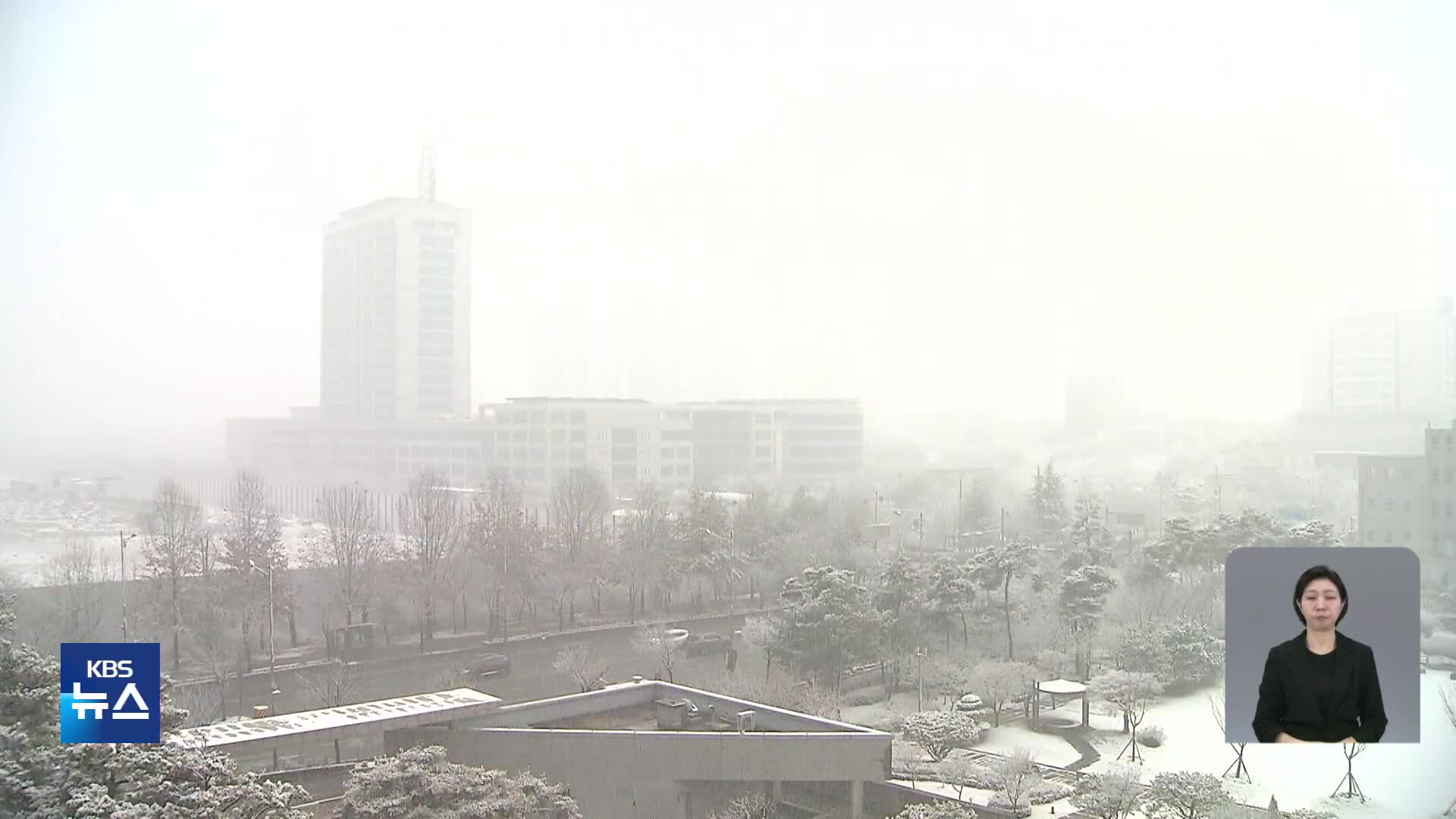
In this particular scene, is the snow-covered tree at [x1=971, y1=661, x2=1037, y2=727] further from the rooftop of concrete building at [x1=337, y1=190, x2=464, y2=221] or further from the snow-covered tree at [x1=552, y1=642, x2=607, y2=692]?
the rooftop of concrete building at [x1=337, y1=190, x2=464, y2=221]

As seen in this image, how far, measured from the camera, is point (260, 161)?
5.75m

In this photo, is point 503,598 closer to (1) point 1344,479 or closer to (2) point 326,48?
(2) point 326,48

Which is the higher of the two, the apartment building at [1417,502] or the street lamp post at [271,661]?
the apartment building at [1417,502]

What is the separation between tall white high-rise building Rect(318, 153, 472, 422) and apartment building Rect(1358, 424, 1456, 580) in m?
4.41

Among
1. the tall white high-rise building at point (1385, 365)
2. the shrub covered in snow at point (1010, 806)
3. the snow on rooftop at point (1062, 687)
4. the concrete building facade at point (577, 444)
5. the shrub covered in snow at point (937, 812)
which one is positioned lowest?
the shrub covered in snow at point (1010, 806)

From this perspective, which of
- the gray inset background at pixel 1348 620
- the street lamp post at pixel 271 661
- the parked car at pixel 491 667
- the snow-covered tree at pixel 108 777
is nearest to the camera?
the snow-covered tree at pixel 108 777

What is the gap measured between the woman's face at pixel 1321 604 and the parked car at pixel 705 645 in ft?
8.26

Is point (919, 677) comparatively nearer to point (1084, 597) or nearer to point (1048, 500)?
point (1084, 597)

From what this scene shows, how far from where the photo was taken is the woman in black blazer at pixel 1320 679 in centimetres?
445

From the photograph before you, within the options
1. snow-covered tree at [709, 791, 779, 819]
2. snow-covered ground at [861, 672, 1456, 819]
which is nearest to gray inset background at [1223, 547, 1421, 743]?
snow-covered ground at [861, 672, 1456, 819]

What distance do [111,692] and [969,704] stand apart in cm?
377

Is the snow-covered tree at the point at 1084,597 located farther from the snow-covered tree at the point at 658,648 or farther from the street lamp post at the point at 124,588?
the street lamp post at the point at 124,588

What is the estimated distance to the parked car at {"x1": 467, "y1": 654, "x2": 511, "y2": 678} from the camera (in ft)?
17.5

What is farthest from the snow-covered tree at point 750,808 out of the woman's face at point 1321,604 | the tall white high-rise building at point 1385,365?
the tall white high-rise building at point 1385,365
